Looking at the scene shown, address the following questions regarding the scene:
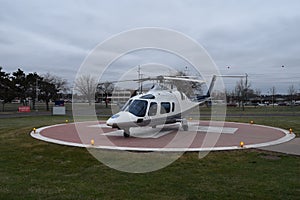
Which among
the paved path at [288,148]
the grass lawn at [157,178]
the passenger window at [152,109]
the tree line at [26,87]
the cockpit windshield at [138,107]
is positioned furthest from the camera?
the tree line at [26,87]

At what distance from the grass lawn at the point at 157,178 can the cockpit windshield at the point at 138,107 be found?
3948 millimetres

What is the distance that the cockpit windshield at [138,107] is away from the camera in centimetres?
1388

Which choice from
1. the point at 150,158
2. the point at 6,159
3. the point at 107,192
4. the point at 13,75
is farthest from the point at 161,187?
the point at 13,75

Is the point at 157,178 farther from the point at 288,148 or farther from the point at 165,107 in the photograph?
the point at 165,107

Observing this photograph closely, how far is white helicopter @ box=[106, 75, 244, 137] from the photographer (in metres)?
13.4

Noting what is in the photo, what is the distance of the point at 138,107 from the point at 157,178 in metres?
6.99

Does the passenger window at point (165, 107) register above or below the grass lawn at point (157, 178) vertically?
above

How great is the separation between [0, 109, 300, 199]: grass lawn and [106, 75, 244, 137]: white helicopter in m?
3.32

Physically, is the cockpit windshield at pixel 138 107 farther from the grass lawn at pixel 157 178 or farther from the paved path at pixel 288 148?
the paved path at pixel 288 148

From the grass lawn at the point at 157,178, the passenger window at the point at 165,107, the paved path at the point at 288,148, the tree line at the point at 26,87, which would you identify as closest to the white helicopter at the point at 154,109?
the passenger window at the point at 165,107

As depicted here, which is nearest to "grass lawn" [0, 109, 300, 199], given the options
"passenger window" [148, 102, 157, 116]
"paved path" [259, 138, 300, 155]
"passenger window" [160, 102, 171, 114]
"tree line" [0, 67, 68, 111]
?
"paved path" [259, 138, 300, 155]

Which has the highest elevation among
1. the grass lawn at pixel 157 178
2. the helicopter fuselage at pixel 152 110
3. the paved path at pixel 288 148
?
the helicopter fuselage at pixel 152 110

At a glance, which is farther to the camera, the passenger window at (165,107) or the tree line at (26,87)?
the tree line at (26,87)

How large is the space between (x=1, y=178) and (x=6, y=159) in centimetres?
247
